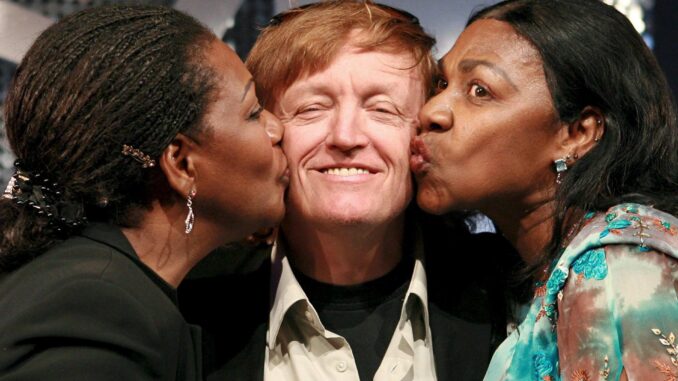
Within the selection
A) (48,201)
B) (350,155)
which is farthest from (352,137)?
(48,201)

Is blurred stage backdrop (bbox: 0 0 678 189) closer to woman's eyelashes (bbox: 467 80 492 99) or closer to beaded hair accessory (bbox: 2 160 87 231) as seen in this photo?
woman's eyelashes (bbox: 467 80 492 99)

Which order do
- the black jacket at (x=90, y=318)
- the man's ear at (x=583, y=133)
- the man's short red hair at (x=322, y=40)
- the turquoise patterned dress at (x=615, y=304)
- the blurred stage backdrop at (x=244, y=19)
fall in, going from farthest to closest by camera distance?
1. the blurred stage backdrop at (x=244, y=19)
2. the man's short red hair at (x=322, y=40)
3. the man's ear at (x=583, y=133)
4. the turquoise patterned dress at (x=615, y=304)
5. the black jacket at (x=90, y=318)

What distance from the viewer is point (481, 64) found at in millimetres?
2074

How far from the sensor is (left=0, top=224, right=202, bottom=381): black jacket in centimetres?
147

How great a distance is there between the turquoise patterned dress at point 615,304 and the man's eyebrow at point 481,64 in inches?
16.0

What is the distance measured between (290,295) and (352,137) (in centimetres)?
38

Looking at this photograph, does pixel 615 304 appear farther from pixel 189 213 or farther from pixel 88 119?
pixel 88 119

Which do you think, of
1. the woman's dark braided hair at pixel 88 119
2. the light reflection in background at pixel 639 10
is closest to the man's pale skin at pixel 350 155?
the woman's dark braided hair at pixel 88 119

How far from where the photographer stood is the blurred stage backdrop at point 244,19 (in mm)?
2820

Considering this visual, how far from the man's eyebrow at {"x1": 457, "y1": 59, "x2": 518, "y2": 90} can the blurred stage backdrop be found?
0.66m

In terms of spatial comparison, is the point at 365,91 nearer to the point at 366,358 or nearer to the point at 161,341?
the point at 366,358

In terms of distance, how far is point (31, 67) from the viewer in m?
1.73

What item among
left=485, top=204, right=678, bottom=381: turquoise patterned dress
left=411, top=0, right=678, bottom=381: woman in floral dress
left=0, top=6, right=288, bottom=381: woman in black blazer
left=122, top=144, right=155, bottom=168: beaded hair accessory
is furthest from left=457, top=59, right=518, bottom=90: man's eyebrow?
left=122, top=144, right=155, bottom=168: beaded hair accessory

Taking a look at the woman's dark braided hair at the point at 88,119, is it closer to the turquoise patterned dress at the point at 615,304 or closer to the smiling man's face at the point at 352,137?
the smiling man's face at the point at 352,137
